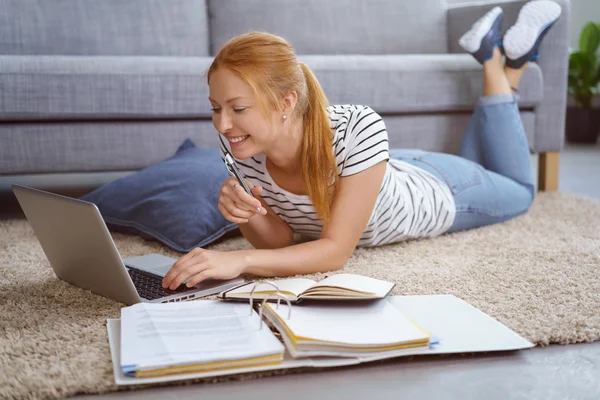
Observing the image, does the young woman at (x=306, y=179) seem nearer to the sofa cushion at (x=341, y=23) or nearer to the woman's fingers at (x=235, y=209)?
the woman's fingers at (x=235, y=209)

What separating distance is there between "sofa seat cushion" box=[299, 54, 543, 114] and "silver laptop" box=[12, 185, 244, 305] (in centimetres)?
119

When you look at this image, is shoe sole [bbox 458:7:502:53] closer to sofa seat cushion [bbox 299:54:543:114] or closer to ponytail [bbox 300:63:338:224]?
sofa seat cushion [bbox 299:54:543:114]

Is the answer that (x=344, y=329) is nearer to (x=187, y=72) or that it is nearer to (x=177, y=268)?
(x=177, y=268)

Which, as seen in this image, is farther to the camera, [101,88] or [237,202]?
[101,88]

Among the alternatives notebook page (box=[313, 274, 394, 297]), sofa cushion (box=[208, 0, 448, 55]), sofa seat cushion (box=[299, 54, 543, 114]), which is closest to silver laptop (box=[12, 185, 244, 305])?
notebook page (box=[313, 274, 394, 297])

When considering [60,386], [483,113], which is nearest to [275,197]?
[60,386]

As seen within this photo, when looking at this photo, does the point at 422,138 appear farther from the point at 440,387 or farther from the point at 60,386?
the point at 60,386

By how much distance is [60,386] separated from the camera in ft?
3.07

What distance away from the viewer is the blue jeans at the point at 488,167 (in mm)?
1939

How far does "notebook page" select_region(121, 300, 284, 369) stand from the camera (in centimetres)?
94

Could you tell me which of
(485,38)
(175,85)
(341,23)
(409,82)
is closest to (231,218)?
(175,85)

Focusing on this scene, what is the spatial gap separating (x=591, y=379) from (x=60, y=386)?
2.42ft

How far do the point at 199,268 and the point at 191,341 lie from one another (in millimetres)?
274

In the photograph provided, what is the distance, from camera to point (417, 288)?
4.50 ft
